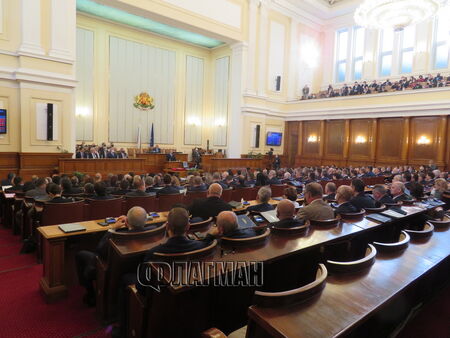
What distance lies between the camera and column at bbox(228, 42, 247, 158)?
14461 millimetres

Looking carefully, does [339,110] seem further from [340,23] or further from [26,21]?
[26,21]

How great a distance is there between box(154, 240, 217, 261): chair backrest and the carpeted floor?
1109 mm

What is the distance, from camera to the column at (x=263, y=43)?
1465 cm

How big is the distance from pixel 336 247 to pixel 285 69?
15106mm

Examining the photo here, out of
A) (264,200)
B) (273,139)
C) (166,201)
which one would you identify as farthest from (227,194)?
(273,139)

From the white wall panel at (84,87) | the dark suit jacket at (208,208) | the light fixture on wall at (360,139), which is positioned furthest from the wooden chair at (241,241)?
the light fixture on wall at (360,139)

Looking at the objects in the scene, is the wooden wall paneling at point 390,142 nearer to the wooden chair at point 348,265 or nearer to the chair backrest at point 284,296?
the wooden chair at point 348,265

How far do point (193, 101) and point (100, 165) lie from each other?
844 centimetres

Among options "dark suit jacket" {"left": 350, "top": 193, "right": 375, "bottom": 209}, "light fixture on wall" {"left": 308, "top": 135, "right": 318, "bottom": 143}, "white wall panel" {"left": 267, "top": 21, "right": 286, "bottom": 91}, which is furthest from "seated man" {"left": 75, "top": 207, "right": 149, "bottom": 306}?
"white wall panel" {"left": 267, "top": 21, "right": 286, "bottom": 91}

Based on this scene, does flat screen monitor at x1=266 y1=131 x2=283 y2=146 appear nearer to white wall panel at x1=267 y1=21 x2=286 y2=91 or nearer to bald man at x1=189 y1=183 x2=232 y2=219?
white wall panel at x1=267 y1=21 x2=286 y2=91

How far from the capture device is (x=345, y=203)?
3.50 metres

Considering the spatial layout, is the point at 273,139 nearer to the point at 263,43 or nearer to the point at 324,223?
→ the point at 263,43

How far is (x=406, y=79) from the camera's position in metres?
14.0

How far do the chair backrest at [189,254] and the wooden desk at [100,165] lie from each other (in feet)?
27.8
